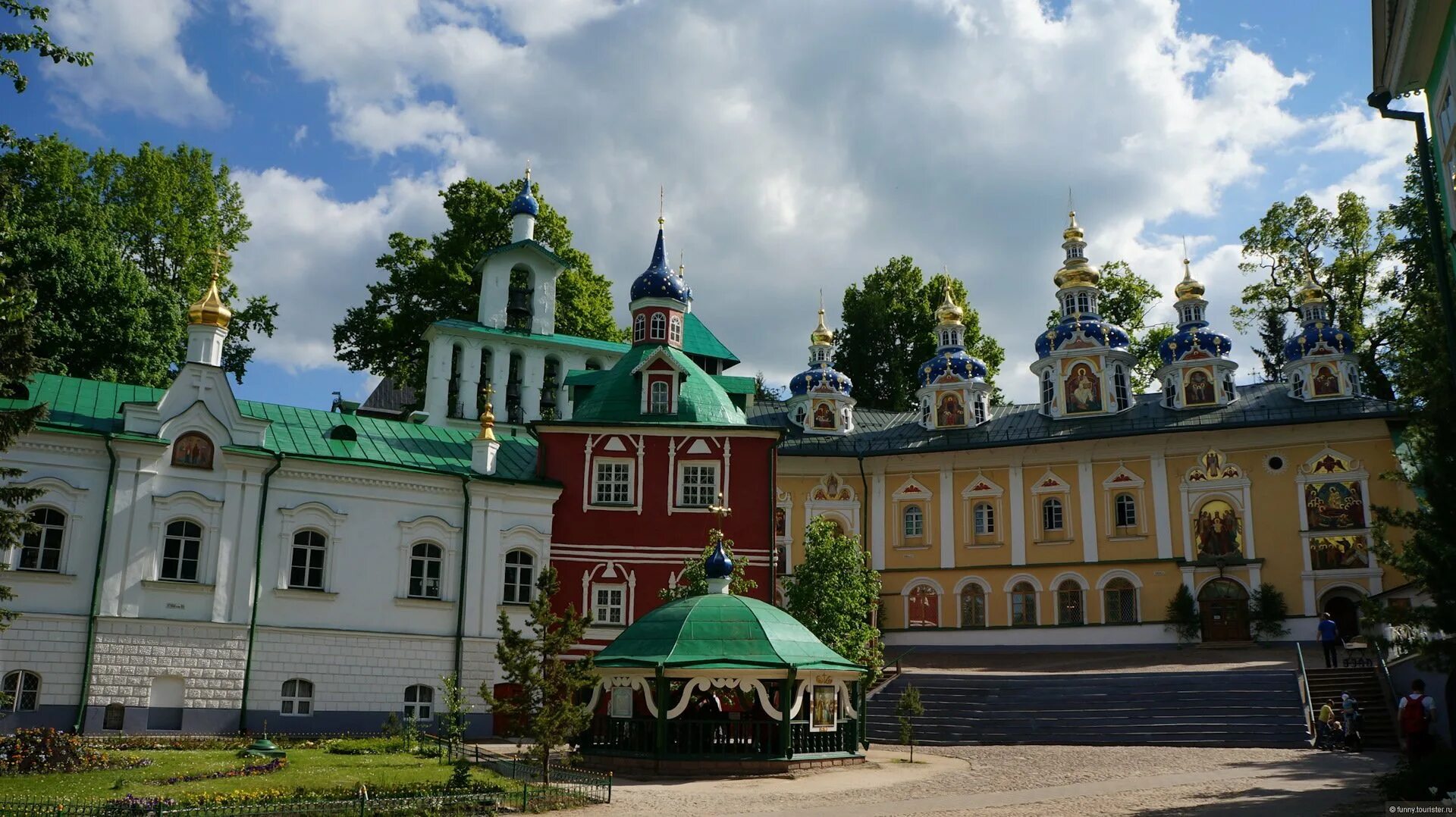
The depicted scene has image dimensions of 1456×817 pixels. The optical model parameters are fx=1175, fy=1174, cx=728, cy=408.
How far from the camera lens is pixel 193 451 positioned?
25.5 meters

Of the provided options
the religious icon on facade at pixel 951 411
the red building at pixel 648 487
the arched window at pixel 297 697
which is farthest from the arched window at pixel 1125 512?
the arched window at pixel 297 697

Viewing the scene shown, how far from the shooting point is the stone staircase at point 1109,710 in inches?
973

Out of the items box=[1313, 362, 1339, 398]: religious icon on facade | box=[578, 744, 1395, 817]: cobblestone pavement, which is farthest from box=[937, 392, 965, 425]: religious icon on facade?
box=[578, 744, 1395, 817]: cobblestone pavement

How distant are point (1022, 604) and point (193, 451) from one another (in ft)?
87.9

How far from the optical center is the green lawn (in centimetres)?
1568

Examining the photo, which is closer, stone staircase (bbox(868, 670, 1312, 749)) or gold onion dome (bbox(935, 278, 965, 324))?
stone staircase (bbox(868, 670, 1312, 749))

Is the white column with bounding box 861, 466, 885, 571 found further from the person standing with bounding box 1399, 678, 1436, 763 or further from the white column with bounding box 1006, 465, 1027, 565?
the person standing with bounding box 1399, 678, 1436, 763

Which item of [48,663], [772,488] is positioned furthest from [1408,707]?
[48,663]

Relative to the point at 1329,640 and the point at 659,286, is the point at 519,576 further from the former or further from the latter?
the point at 1329,640

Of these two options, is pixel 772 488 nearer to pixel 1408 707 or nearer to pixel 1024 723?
pixel 1024 723

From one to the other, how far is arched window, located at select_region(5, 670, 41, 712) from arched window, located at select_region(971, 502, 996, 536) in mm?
28929

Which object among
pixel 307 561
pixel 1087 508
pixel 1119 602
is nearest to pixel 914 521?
pixel 1087 508

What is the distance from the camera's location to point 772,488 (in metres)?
31.0

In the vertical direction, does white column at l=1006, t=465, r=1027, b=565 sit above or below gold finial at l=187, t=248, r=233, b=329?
below
